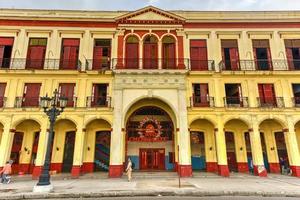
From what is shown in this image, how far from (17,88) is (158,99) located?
41.8 ft

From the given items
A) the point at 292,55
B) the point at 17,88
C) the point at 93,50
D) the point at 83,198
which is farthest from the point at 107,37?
the point at 292,55

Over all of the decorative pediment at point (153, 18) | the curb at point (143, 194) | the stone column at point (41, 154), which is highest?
the decorative pediment at point (153, 18)

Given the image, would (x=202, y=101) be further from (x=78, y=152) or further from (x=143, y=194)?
(x=78, y=152)

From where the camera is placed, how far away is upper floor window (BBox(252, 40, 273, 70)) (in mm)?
19688

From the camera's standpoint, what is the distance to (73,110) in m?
18.0

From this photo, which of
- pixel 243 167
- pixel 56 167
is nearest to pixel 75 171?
pixel 56 167

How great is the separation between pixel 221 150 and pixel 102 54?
1425cm

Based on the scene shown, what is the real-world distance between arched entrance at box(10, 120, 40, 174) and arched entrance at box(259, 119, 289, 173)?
21.9 metres

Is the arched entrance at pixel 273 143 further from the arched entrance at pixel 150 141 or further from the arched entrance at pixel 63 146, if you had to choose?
the arched entrance at pixel 63 146

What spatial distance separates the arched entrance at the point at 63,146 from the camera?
736 inches

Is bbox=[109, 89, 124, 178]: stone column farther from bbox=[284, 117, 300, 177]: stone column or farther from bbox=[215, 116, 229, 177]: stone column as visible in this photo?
bbox=[284, 117, 300, 177]: stone column

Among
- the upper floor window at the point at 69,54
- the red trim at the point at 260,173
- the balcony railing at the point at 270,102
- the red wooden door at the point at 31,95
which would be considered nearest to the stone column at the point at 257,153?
the red trim at the point at 260,173

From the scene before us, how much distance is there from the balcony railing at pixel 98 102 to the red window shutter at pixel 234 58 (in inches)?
488

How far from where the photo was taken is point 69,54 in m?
19.8
